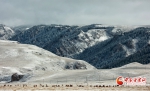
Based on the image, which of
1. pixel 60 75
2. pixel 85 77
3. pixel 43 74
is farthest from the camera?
pixel 43 74

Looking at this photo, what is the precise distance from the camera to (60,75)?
414 ft

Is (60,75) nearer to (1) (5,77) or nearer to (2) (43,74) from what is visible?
(2) (43,74)

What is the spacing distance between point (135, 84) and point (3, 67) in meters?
134

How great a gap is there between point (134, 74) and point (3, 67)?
9506cm

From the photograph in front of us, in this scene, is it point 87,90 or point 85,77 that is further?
point 85,77

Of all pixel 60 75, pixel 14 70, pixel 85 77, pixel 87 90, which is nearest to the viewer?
pixel 87 90

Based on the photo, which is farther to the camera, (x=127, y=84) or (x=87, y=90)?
(x=127, y=84)

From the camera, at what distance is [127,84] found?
63.9 metres

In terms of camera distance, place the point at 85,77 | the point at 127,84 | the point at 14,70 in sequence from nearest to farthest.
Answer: the point at 127,84
the point at 85,77
the point at 14,70

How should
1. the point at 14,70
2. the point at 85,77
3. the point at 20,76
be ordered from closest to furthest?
the point at 85,77
the point at 20,76
the point at 14,70

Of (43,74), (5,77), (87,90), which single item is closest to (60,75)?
(43,74)

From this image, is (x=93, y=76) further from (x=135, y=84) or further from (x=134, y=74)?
(x=135, y=84)

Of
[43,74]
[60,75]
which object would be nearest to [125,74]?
[60,75]

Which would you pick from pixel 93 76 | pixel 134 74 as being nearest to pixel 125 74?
pixel 134 74
